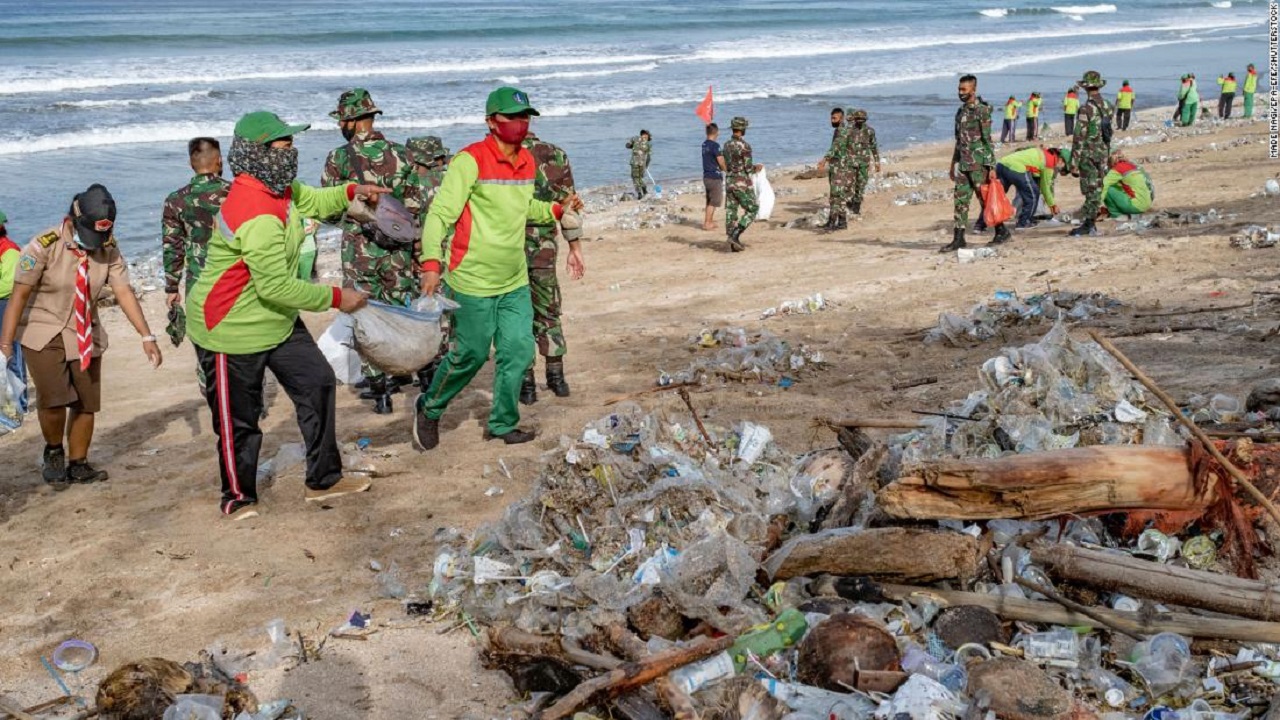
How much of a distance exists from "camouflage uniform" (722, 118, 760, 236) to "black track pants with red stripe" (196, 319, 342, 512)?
912cm

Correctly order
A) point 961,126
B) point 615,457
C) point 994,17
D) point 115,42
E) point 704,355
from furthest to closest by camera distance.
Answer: point 994,17
point 115,42
point 961,126
point 704,355
point 615,457

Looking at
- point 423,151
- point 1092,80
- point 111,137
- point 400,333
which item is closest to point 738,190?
point 1092,80

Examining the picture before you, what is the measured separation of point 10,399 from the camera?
20.0 feet

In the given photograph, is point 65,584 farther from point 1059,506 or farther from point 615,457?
point 1059,506

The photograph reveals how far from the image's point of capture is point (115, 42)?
159 ft

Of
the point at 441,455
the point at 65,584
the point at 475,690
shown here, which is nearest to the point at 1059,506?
the point at 475,690

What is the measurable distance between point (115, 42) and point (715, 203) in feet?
132

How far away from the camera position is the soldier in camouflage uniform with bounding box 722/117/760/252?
47.8 ft

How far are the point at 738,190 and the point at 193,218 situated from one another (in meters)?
8.43

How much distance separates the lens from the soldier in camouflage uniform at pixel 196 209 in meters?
7.05

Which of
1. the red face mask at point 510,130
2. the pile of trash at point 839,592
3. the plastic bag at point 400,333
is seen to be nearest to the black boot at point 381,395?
the plastic bag at point 400,333

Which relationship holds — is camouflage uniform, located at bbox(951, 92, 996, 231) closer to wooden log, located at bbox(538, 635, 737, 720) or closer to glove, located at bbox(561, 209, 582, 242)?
glove, located at bbox(561, 209, 582, 242)

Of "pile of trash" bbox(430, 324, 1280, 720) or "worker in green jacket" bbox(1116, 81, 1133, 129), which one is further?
"worker in green jacket" bbox(1116, 81, 1133, 129)

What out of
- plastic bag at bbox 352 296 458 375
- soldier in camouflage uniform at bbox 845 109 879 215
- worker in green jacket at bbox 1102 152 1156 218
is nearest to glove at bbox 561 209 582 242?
plastic bag at bbox 352 296 458 375
